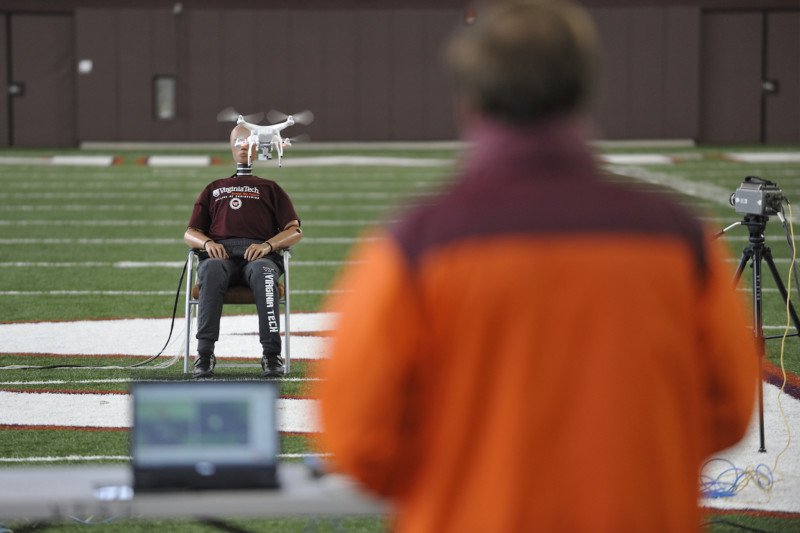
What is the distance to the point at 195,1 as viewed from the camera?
29766 millimetres

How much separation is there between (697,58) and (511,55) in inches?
1155

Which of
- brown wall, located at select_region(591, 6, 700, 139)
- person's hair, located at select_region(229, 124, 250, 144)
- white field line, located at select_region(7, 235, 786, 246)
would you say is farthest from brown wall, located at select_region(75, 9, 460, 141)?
person's hair, located at select_region(229, 124, 250, 144)

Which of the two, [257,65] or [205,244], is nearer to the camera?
[205,244]

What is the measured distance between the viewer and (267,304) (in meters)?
7.30

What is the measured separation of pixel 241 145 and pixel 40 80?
78.9ft

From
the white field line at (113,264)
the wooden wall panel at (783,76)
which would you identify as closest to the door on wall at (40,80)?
the wooden wall panel at (783,76)

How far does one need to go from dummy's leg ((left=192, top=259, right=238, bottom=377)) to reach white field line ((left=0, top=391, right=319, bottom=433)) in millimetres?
466

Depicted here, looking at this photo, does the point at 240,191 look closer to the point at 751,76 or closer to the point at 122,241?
the point at 122,241

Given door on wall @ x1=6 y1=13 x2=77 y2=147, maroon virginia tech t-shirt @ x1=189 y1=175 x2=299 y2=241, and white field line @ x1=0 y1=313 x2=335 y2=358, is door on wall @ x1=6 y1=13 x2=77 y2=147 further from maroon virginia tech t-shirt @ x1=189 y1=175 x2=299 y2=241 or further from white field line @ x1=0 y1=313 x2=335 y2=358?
maroon virginia tech t-shirt @ x1=189 y1=175 x2=299 y2=241

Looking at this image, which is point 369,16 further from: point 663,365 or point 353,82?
point 663,365

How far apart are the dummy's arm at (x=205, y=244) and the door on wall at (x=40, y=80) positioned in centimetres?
2390

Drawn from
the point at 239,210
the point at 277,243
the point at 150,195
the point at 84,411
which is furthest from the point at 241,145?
the point at 150,195

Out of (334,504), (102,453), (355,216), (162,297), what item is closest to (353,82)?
(355,216)

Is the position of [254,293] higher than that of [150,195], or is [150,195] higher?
[150,195]
